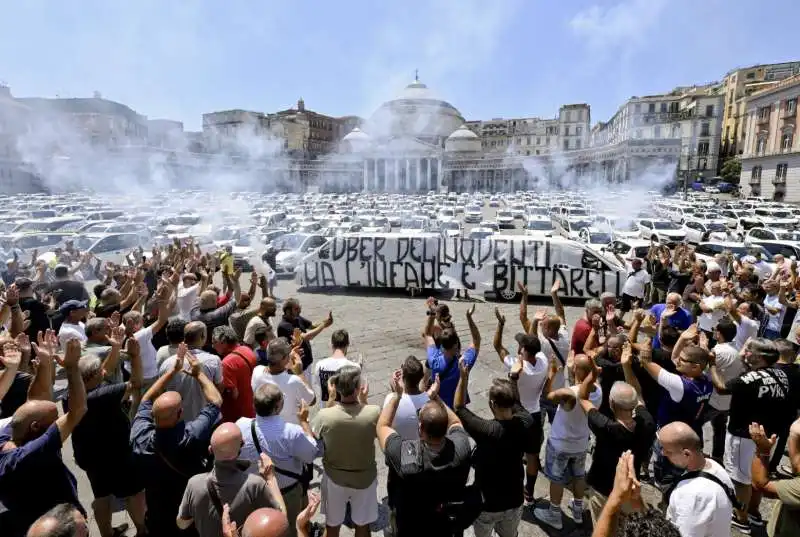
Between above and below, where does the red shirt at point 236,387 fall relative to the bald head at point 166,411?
below

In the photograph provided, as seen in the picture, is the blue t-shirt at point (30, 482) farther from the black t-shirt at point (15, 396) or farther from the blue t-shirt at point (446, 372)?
the blue t-shirt at point (446, 372)

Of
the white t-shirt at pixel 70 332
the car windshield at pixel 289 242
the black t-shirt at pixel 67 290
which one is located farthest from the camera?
the car windshield at pixel 289 242

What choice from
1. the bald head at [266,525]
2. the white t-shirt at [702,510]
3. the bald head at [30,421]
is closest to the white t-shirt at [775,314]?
the white t-shirt at [702,510]

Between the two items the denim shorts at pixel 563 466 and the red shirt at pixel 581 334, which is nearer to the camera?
the denim shorts at pixel 563 466

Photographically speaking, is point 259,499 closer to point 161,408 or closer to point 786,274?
point 161,408

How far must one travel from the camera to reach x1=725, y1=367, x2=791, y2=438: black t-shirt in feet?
12.3

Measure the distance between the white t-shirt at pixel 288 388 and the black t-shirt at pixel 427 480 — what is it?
4.18 ft

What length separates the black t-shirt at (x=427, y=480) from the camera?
261cm

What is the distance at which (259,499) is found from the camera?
2510 millimetres

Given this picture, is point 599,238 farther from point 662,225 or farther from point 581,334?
point 581,334

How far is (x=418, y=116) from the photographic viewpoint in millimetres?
119250

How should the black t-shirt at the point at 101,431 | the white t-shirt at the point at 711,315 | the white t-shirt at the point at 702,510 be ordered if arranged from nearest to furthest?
the white t-shirt at the point at 702,510 < the black t-shirt at the point at 101,431 < the white t-shirt at the point at 711,315

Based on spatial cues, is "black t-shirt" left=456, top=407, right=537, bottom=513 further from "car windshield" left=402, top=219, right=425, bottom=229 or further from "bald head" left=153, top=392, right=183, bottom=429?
"car windshield" left=402, top=219, right=425, bottom=229

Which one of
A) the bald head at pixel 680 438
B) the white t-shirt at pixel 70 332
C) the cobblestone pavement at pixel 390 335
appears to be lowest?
the cobblestone pavement at pixel 390 335
